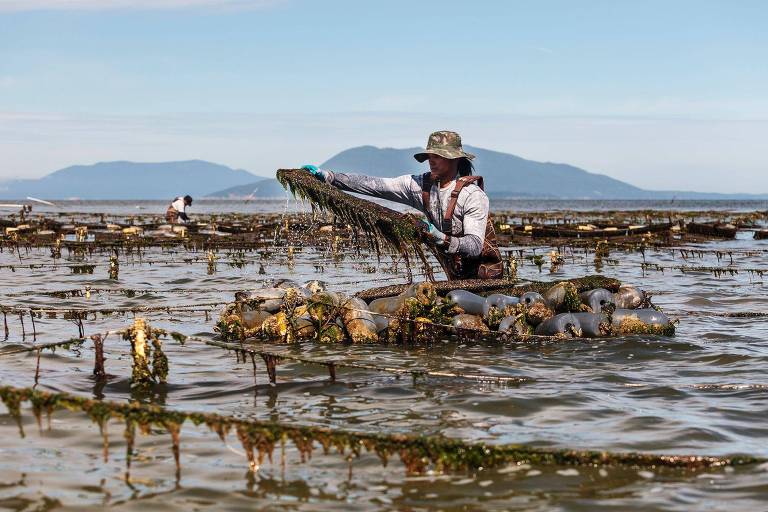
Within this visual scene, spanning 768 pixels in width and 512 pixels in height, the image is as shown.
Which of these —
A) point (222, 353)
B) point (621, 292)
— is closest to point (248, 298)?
point (222, 353)

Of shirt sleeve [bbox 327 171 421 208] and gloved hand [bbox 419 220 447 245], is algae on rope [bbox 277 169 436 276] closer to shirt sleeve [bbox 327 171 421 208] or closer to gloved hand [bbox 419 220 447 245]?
gloved hand [bbox 419 220 447 245]

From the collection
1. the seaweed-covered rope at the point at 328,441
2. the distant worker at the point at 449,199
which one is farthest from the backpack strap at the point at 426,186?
the seaweed-covered rope at the point at 328,441

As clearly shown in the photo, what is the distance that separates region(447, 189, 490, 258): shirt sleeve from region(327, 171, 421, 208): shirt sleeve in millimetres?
818

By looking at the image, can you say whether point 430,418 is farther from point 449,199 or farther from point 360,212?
point 449,199

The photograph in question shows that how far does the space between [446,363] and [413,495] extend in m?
4.18

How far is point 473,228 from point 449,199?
0.49 metres

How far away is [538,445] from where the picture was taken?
257 inches

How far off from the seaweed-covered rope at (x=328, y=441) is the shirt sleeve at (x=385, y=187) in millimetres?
6330

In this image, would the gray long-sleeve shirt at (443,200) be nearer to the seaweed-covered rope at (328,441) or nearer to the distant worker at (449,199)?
the distant worker at (449,199)

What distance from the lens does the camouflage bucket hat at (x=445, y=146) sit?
11.2 metres

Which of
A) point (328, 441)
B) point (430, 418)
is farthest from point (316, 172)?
point (328, 441)

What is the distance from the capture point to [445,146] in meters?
→ 11.4

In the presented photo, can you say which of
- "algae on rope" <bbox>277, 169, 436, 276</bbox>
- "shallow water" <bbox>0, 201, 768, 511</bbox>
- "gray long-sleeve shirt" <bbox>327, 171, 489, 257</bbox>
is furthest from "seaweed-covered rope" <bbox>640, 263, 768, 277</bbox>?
"algae on rope" <bbox>277, 169, 436, 276</bbox>

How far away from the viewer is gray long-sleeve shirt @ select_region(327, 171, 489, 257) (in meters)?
11.2
